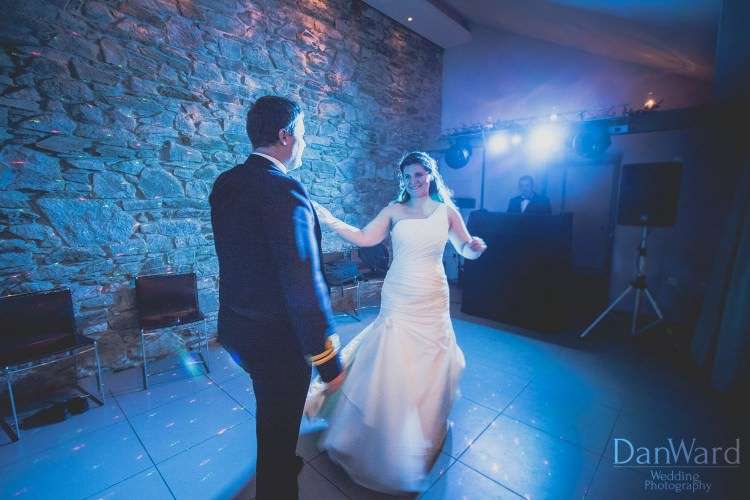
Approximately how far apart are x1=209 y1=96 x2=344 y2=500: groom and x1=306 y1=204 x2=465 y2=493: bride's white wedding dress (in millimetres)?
591

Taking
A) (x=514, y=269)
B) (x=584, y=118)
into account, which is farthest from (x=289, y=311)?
(x=584, y=118)

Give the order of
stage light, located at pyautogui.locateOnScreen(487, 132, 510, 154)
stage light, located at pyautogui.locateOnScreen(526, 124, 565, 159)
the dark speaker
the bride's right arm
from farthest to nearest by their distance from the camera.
→ 1. stage light, located at pyautogui.locateOnScreen(487, 132, 510, 154)
2. stage light, located at pyautogui.locateOnScreen(526, 124, 565, 159)
3. the dark speaker
4. the bride's right arm

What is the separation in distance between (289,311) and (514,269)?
144 inches

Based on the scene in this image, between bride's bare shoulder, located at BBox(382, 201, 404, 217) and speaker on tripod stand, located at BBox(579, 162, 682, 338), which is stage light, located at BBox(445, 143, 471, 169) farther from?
bride's bare shoulder, located at BBox(382, 201, 404, 217)

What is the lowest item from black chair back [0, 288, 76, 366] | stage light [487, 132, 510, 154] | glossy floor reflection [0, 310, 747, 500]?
glossy floor reflection [0, 310, 747, 500]

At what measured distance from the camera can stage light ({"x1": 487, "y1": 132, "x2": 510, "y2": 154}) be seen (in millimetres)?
5469

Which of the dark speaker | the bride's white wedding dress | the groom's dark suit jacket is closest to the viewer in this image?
the groom's dark suit jacket

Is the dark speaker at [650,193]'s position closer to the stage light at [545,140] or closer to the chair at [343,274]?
the stage light at [545,140]

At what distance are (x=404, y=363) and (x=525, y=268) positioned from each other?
275 centimetres

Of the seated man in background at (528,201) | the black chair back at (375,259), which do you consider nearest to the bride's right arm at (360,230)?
the black chair back at (375,259)

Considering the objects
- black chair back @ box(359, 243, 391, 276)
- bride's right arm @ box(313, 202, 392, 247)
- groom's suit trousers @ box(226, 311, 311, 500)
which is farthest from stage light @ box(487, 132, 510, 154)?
groom's suit trousers @ box(226, 311, 311, 500)

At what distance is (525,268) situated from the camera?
13.4 ft

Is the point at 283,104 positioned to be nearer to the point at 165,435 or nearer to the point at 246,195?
the point at 246,195

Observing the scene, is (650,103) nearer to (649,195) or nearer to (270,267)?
(649,195)
